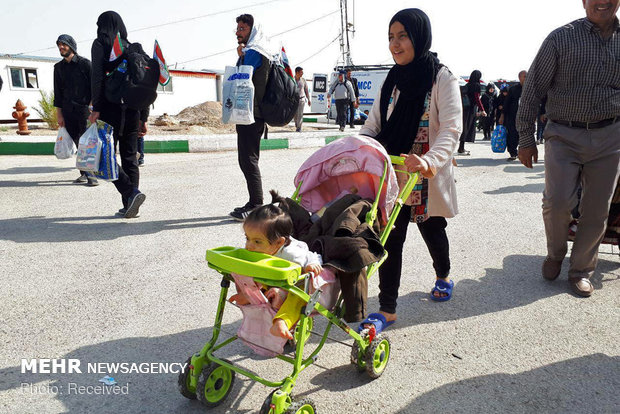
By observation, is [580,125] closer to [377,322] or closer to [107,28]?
[377,322]

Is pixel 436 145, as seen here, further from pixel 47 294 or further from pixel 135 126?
pixel 135 126

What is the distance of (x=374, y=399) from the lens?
8.49ft

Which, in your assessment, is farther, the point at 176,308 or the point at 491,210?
the point at 491,210

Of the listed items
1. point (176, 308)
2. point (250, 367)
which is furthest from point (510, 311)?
point (176, 308)

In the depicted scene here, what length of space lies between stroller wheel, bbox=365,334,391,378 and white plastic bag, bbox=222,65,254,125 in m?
3.30

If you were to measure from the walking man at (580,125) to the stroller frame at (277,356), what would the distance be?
1.75 m

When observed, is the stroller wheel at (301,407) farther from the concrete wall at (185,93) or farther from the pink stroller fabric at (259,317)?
the concrete wall at (185,93)

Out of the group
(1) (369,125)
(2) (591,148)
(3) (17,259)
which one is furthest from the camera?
(3) (17,259)

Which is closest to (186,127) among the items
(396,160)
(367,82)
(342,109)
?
(342,109)

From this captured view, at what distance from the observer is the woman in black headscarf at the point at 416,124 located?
3.08m

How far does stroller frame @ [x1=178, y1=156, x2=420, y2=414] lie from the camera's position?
213cm

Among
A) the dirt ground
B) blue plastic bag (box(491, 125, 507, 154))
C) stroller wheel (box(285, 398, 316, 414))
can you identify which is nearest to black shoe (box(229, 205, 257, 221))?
stroller wheel (box(285, 398, 316, 414))

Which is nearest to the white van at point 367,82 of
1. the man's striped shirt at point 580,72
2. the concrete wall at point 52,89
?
the concrete wall at point 52,89

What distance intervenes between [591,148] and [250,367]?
2.98m
